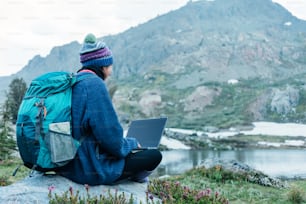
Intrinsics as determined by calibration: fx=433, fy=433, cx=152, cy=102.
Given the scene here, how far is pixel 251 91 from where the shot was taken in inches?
5610

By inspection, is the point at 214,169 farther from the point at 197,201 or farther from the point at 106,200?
the point at 106,200

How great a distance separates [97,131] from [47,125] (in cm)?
44

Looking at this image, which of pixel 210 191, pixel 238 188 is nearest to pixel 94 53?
pixel 210 191

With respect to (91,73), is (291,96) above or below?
below

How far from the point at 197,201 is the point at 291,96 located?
11500 cm

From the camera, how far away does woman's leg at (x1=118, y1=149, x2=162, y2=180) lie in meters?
4.27

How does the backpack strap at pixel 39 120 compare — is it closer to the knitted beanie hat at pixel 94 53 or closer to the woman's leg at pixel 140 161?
the knitted beanie hat at pixel 94 53

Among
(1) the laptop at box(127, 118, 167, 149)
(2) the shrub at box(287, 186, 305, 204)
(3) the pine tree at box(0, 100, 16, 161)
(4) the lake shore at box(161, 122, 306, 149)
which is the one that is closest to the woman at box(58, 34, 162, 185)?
(1) the laptop at box(127, 118, 167, 149)

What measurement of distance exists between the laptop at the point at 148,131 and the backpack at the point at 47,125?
2.96 feet

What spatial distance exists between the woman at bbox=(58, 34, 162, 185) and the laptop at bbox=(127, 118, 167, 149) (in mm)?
202

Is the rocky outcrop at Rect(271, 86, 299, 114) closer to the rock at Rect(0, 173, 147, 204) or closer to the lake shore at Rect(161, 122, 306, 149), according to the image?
the lake shore at Rect(161, 122, 306, 149)

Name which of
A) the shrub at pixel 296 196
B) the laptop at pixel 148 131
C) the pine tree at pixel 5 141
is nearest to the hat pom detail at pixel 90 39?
the laptop at pixel 148 131

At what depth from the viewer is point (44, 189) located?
394 centimetres

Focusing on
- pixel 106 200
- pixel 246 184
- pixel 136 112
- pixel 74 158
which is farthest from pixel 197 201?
pixel 136 112
